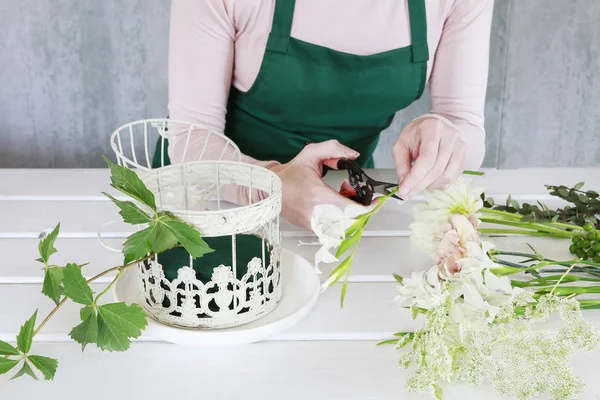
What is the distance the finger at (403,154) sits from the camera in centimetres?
116

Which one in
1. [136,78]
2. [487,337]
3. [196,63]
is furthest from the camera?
[136,78]

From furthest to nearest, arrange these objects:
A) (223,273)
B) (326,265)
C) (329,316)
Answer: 1. (326,265)
2. (329,316)
3. (223,273)

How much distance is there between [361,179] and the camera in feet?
3.64

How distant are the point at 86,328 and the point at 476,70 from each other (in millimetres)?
1054

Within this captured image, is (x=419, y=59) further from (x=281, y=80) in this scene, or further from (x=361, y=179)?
(x=361, y=179)

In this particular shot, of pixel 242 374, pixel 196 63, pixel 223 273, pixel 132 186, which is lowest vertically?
pixel 242 374

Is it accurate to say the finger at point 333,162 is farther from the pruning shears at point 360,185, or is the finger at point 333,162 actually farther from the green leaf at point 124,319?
the green leaf at point 124,319

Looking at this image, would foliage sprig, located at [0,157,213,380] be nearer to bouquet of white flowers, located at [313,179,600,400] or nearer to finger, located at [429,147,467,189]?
bouquet of white flowers, located at [313,179,600,400]

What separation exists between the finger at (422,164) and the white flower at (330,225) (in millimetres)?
257

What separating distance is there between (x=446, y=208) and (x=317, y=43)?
64 cm

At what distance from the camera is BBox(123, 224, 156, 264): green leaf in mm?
781

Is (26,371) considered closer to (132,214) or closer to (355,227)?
(132,214)

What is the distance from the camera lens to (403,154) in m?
1.17

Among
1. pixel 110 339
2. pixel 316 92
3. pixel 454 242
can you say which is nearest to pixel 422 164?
pixel 454 242
